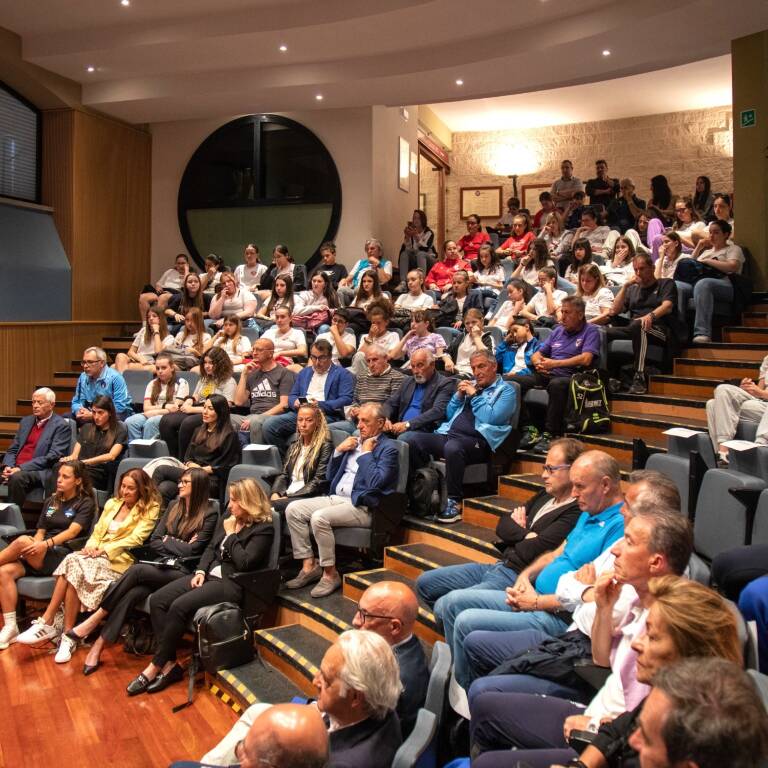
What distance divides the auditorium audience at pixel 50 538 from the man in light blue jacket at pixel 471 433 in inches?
83.5

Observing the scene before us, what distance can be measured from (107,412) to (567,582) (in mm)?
4288

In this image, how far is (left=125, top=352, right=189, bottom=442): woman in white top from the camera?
20.5ft

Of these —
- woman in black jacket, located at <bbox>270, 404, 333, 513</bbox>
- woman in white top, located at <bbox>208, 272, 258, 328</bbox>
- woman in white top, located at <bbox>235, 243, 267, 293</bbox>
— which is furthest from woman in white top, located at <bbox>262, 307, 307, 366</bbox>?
woman in white top, located at <bbox>235, 243, 267, 293</bbox>

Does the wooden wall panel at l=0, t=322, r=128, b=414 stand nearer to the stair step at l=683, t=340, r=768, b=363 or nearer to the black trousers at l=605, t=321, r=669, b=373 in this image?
the black trousers at l=605, t=321, r=669, b=373

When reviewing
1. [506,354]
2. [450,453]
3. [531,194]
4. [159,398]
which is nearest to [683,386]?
[506,354]

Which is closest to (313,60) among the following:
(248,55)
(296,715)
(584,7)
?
(248,55)

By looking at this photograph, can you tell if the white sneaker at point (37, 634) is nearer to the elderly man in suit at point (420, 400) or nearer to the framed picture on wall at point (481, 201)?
the elderly man in suit at point (420, 400)

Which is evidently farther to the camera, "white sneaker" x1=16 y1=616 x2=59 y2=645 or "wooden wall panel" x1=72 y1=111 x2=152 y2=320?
"wooden wall panel" x1=72 y1=111 x2=152 y2=320

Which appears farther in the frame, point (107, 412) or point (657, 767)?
point (107, 412)

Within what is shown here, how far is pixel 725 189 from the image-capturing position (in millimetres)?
11492

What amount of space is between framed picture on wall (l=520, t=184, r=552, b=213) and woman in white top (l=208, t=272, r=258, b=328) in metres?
6.08

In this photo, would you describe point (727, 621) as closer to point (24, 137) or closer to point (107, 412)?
point (107, 412)

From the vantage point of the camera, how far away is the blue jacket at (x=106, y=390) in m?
6.70

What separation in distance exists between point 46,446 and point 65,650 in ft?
6.86
